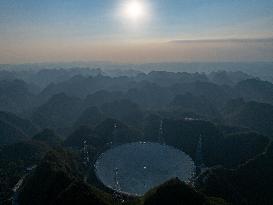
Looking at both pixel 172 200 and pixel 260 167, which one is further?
pixel 260 167

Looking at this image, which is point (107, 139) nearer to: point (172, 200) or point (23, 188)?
point (23, 188)

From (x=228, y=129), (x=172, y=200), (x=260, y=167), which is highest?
(x=172, y=200)

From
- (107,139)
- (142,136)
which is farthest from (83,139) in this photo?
(142,136)

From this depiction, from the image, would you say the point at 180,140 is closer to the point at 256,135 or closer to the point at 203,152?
the point at 203,152

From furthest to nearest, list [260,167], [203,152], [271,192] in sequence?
[203,152], [260,167], [271,192]

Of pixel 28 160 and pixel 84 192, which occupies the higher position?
pixel 84 192

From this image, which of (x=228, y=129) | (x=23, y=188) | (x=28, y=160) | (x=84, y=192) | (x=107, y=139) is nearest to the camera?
(x=84, y=192)
